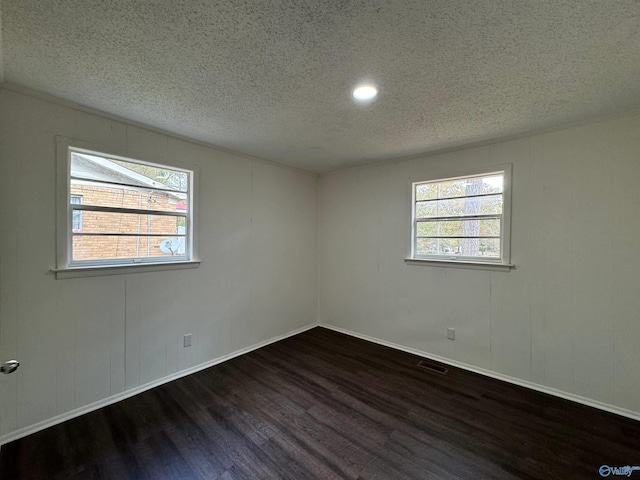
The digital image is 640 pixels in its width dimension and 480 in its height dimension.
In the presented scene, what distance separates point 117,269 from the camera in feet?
7.76

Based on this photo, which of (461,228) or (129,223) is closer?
(129,223)

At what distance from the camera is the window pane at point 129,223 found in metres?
2.30

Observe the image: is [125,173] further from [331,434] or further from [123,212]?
[331,434]

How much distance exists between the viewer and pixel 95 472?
1634 mm

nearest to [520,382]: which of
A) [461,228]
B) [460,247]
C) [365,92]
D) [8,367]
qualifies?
[460,247]

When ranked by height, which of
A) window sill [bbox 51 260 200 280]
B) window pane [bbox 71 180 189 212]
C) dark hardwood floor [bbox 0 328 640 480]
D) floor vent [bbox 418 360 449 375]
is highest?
window pane [bbox 71 180 189 212]

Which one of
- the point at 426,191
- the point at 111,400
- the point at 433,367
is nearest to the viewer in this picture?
the point at 111,400

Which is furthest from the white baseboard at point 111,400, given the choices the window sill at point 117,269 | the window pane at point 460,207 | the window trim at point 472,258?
the window pane at point 460,207

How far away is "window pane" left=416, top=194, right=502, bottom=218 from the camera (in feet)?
9.45

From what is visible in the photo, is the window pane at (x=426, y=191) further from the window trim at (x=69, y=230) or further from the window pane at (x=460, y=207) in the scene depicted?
the window trim at (x=69, y=230)

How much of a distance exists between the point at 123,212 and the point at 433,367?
3557 millimetres

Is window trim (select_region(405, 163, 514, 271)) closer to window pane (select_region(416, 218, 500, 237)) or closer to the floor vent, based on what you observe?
window pane (select_region(416, 218, 500, 237))

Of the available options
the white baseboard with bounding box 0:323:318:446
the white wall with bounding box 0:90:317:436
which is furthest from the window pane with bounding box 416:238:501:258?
the white baseboard with bounding box 0:323:318:446

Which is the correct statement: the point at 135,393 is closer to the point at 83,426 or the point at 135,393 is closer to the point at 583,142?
the point at 83,426
